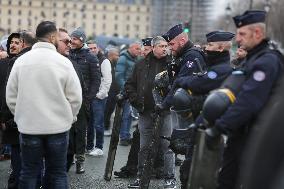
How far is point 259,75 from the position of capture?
484 centimetres

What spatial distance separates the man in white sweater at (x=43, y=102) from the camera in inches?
238

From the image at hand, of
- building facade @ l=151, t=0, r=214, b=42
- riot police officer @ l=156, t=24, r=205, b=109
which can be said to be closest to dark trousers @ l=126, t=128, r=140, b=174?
riot police officer @ l=156, t=24, r=205, b=109

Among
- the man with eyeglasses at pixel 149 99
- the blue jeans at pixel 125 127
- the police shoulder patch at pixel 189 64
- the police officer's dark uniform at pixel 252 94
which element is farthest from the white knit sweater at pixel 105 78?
the police officer's dark uniform at pixel 252 94

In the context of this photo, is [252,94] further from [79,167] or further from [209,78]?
[79,167]

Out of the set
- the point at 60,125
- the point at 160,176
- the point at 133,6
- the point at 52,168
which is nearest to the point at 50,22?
the point at 60,125

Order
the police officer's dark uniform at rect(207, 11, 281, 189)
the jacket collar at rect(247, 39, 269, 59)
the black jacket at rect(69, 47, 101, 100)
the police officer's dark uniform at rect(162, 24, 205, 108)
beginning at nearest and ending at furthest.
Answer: the police officer's dark uniform at rect(207, 11, 281, 189), the jacket collar at rect(247, 39, 269, 59), the police officer's dark uniform at rect(162, 24, 205, 108), the black jacket at rect(69, 47, 101, 100)

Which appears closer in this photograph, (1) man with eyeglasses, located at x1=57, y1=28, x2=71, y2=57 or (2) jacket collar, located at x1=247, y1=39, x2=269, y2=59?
(2) jacket collar, located at x1=247, y1=39, x2=269, y2=59

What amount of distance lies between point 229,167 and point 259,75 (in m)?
0.94

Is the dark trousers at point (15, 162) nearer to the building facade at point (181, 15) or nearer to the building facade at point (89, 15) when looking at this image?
the building facade at point (181, 15)

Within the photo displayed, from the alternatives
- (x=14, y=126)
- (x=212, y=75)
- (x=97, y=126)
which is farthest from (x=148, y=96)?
(x=97, y=126)

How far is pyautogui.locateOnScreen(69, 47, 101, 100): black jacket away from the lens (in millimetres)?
9523

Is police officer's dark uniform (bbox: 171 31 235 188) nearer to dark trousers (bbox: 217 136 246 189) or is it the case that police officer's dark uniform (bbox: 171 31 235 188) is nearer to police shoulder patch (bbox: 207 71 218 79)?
police shoulder patch (bbox: 207 71 218 79)

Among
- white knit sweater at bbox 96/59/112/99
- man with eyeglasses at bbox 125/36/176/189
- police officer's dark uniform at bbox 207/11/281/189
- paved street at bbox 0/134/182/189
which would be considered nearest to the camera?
police officer's dark uniform at bbox 207/11/281/189

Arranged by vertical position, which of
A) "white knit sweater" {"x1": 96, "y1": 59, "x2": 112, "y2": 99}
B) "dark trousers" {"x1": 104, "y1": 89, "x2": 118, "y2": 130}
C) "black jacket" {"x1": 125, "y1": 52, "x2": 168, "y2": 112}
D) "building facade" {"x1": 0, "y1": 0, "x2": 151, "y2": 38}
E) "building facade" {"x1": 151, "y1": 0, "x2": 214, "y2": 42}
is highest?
"black jacket" {"x1": 125, "y1": 52, "x2": 168, "y2": 112}
